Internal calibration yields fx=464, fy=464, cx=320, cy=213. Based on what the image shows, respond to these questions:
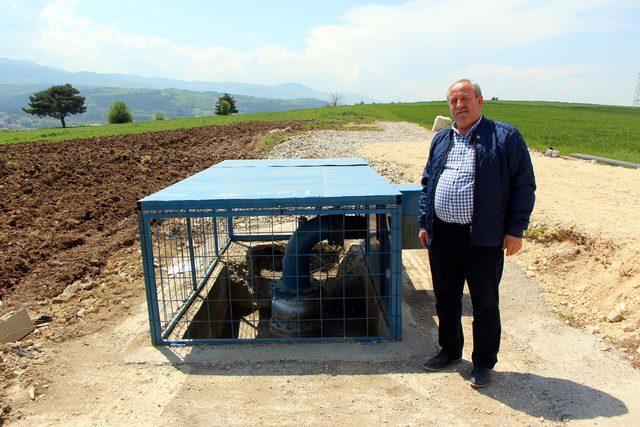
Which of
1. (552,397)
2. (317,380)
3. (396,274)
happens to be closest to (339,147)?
(396,274)

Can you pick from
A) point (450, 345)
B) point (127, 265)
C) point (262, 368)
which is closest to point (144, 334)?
point (262, 368)

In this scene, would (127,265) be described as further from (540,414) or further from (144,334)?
(540,414)

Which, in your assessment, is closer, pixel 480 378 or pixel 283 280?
pixel 480 378

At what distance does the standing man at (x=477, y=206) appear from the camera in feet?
11.2

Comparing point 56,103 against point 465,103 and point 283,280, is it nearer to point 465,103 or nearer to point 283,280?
point 283,280

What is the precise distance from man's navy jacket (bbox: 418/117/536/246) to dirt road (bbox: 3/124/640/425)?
51.6 inches

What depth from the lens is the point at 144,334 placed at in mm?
4887

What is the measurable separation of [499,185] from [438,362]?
1686mm

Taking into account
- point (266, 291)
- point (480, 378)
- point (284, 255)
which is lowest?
point (266, 291)

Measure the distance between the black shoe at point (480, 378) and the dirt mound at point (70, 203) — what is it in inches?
209

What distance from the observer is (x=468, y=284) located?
3.73 metres

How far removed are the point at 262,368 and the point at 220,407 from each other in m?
0.62

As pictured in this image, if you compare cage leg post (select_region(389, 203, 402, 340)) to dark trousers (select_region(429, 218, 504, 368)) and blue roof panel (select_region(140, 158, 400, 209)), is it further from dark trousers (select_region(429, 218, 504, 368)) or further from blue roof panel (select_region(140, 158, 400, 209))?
dark trousers (select_region(429, 218, 504, 368))

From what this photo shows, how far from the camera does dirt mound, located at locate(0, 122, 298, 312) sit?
688 cm
